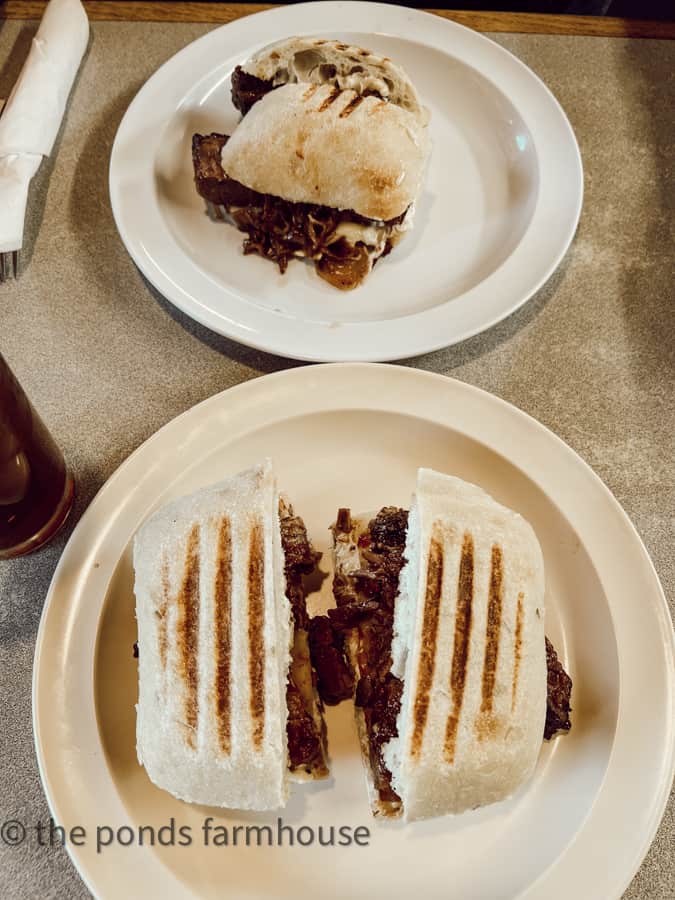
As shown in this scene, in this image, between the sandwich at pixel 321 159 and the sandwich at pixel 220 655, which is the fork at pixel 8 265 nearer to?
the sandwich at pixel 321 159

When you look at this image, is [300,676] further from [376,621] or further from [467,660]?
[467,660]

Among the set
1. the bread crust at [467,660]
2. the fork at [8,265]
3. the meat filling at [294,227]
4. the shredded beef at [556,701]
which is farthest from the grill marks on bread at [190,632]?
the fork at [8,265]

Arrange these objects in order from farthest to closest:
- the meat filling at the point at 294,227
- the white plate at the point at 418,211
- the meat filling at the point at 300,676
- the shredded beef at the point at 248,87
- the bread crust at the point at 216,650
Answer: the shredded beef at the point at 248,87 → the meat filling at the point at 294,227 → the white plate at the point at 418,211 → the meat filling at the point at 300,676 → the bread crust at the point at 216,650

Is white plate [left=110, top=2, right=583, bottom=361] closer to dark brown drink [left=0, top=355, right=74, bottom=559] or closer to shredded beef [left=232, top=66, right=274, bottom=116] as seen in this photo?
shredded beef [left=232, top=66, right=274, bottom=116]

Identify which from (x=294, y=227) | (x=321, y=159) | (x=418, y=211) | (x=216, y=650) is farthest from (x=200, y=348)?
(x=216, y=650)

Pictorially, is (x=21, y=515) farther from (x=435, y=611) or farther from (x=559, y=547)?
(x=559, y=547)

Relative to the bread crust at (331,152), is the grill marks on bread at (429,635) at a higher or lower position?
lower

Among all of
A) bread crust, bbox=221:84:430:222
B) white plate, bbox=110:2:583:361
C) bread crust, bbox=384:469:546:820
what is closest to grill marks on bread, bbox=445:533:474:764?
bread crust, bbox=384:469:546:820
